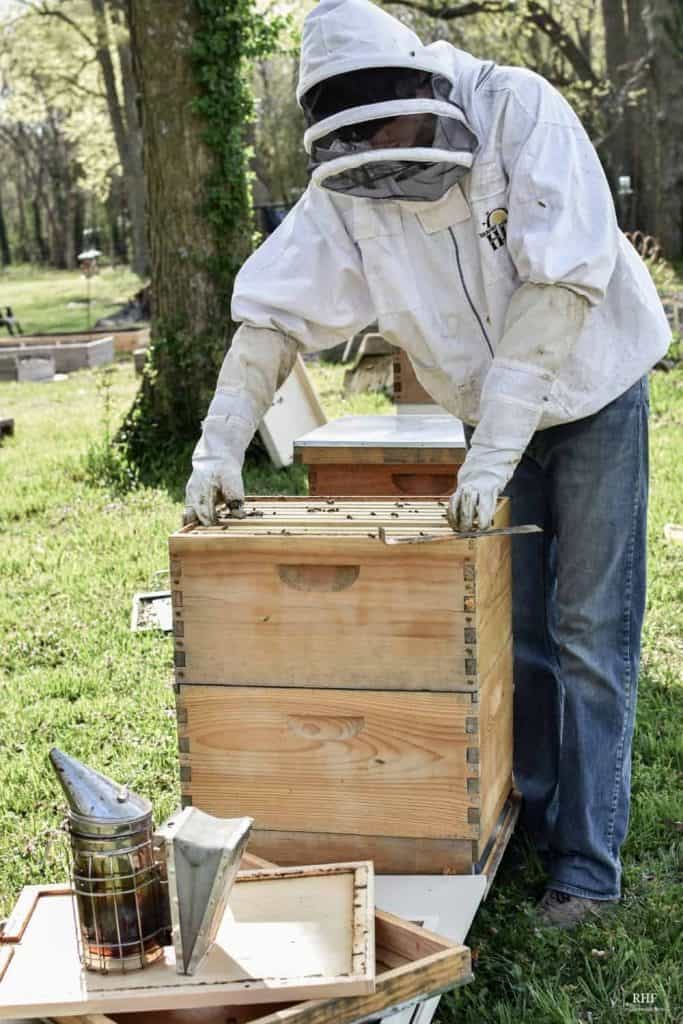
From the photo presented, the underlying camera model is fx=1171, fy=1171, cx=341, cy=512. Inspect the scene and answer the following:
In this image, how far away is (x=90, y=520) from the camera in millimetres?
6539

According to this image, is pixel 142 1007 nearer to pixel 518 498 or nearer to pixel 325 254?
pixel 518 498

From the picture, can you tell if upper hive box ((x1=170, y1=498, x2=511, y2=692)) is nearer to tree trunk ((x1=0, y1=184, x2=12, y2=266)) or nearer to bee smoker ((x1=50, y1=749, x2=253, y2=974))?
bee smoker ((x1=50, y1=749, x2=253, y2=974))

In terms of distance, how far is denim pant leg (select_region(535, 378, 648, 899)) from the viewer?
2.51 metres

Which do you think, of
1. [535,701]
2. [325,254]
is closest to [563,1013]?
[535,701]

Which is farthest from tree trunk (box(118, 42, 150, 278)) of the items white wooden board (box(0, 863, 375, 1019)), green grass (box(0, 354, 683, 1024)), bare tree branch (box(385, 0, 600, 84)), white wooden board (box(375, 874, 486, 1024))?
white wooden board (box(0, 863, 375, 1019))

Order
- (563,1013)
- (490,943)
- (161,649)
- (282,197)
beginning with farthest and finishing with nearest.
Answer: (282,197), (161,649), (490,943), (563,1013)

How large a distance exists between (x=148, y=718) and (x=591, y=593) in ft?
5.98

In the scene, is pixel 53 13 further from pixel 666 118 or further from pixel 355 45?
pixel 355 45

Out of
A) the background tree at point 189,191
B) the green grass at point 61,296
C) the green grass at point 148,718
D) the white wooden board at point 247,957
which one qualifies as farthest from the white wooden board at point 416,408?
the green grass at point 61,296

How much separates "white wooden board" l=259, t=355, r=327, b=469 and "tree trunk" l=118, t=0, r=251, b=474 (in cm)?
51

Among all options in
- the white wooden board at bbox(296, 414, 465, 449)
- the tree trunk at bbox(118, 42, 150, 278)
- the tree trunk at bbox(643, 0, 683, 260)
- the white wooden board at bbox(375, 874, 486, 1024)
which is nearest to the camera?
the white wooden board at bbox(375, 874, 486, 1024)

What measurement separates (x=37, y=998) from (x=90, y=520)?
4.84m

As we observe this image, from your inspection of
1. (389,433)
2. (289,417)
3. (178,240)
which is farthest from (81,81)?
(389,433)

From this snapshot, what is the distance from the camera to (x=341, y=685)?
2.34 metres
